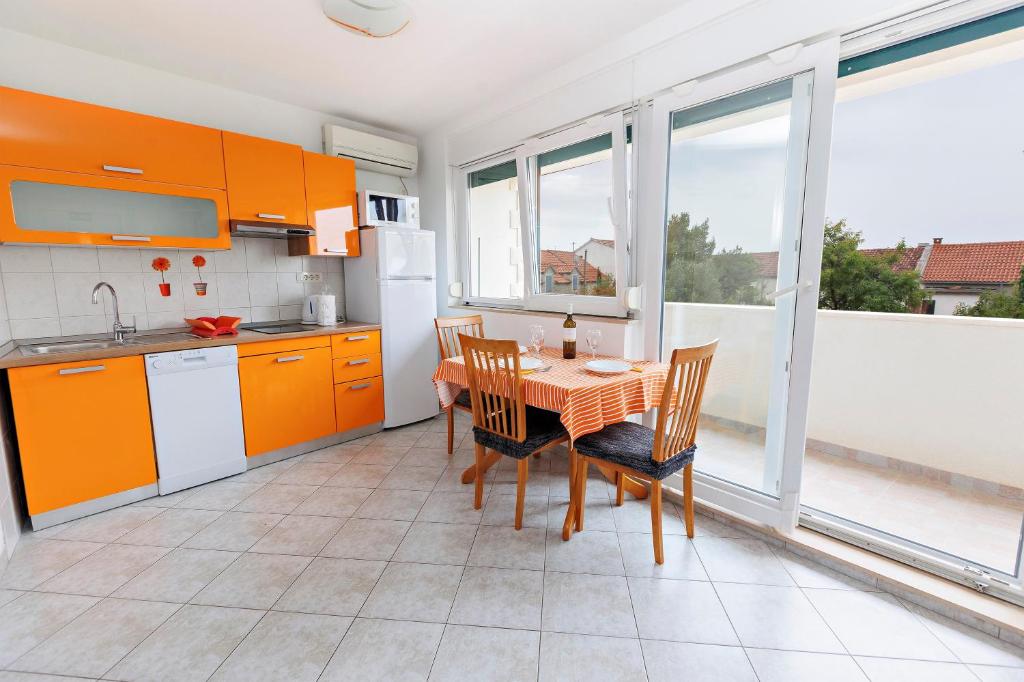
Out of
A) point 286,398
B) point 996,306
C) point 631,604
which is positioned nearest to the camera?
point 631,604

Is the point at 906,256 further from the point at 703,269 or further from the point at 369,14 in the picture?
the point at 369,14

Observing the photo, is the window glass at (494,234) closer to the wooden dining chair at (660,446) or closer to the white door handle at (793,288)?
the wooden dining chair at (660,446)

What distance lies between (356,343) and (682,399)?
2.36 m

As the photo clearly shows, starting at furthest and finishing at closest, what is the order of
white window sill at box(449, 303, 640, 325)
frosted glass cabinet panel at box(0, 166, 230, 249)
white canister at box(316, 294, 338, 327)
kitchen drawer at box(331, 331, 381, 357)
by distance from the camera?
white canister at box(316, 294, 338, 327) < kitchen drawer at box(331, 331, 381, 357) < white window sill at box(449, 303, 640, 325) < frosted glass cabinet panel at box(0, 166, 230, 249)

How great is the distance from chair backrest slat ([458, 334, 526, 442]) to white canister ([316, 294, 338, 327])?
1649 millimetres

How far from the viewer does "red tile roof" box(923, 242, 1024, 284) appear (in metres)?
2.49

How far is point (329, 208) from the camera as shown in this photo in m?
3.22

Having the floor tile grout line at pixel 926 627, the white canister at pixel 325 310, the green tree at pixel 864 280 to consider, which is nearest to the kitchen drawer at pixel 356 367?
Result: the white canister at pixel 325 310

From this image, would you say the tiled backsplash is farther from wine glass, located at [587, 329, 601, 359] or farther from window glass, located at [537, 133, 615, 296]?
wine glass, located at [587, 329, 601, 359]

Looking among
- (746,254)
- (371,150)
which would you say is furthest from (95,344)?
(746,254)

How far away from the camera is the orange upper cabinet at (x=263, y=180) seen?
2.74m

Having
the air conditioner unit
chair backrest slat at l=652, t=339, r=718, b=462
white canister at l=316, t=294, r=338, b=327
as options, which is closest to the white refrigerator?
white canister at l=316, t=294, r=338, b=327

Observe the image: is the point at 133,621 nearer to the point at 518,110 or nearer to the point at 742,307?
the point at 742,307

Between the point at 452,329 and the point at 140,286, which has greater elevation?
the point at 140,286
